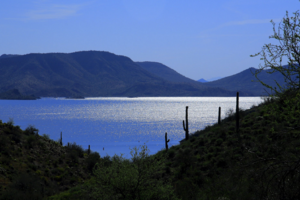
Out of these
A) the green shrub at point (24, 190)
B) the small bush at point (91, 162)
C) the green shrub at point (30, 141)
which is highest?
the green shrub at point (30, 141)

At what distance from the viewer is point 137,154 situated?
11.4 m

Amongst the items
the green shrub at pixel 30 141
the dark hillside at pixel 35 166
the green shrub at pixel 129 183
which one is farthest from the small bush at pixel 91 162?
the green shrub at pixel 129 183

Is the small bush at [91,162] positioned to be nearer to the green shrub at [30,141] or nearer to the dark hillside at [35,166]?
the dark hillside at [35,166]

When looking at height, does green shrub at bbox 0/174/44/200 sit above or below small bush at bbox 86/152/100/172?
above

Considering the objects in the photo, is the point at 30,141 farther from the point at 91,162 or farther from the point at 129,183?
the point at 129,183

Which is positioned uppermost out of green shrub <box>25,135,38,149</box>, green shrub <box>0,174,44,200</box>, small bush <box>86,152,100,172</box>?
green shrub <box>25,135,38,149</box>

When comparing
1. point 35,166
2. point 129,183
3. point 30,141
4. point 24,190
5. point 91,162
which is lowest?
point 91,162

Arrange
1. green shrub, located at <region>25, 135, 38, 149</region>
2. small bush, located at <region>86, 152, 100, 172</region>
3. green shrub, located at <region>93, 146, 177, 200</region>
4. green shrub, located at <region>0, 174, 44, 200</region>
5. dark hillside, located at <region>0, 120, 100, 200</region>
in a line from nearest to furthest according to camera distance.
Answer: green shrub, located at <region>93, 146, 177, 200</region> < green shrub, located at <region>0, 174, 44, 200</region> < dark hillside, located at <region>0, 120, 100, 200</region> < green shrub, located at <region>25, 135, 38, 149</region> < small bush, located at <region>86, 152, 100, 172</region>

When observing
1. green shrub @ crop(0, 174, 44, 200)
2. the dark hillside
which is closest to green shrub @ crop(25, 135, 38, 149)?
the dark hillside

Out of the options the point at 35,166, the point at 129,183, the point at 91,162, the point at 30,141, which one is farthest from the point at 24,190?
the point at 129,183

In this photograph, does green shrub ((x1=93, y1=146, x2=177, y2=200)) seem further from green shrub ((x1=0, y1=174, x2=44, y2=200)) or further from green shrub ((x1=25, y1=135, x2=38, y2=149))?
green shrub ((x1=25, y1=135, x2=38, y2=149))

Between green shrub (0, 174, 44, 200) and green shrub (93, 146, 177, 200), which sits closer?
green shrub (93, 146, 177, 200)

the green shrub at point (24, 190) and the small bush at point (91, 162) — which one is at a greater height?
the green shrub at point (24, 190)

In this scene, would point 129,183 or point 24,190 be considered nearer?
point 129,183
